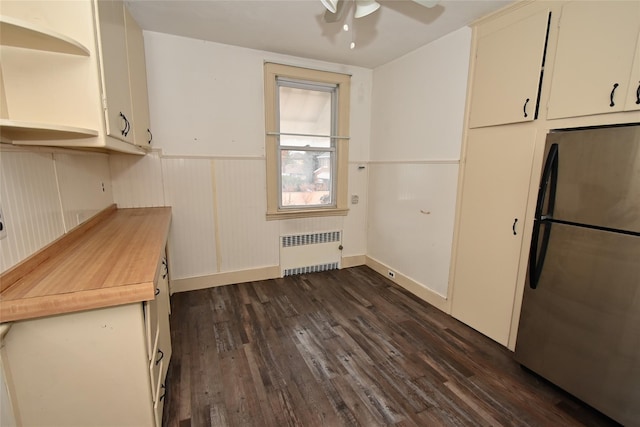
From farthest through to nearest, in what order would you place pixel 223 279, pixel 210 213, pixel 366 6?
1. pixel 223 279
2. pixel 210 213
3. pixel 366 6

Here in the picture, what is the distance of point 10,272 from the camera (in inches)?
44.4

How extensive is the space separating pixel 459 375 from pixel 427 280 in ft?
3.67

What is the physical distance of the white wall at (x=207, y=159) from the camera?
2756 millimetres

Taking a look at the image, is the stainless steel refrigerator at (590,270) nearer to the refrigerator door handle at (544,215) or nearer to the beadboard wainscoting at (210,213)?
the refrigerator door handle at (544,215)

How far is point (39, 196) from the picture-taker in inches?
56.1

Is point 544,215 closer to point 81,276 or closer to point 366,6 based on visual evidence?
point 366,6

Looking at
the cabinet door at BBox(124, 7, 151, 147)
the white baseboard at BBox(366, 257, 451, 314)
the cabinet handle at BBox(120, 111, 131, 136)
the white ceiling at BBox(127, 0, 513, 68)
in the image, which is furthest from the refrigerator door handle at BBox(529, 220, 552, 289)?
the cabinet door at BBox(124, 7, 151, 147)

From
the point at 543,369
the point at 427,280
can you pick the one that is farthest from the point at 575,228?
the point at 427,280

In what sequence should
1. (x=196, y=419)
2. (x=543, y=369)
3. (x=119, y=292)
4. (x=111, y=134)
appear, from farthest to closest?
(x=543, y=369)
(x=196, y=419)
(x=111, y=134)
(x=119, y=292)

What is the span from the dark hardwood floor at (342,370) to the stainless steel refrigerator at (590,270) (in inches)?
10.2

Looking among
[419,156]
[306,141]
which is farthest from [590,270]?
[306,141]

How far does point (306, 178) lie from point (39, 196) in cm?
249

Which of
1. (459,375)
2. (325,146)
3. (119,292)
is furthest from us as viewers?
(325,146)

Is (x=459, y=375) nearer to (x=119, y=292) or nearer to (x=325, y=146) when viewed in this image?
(x=119, y=292)
